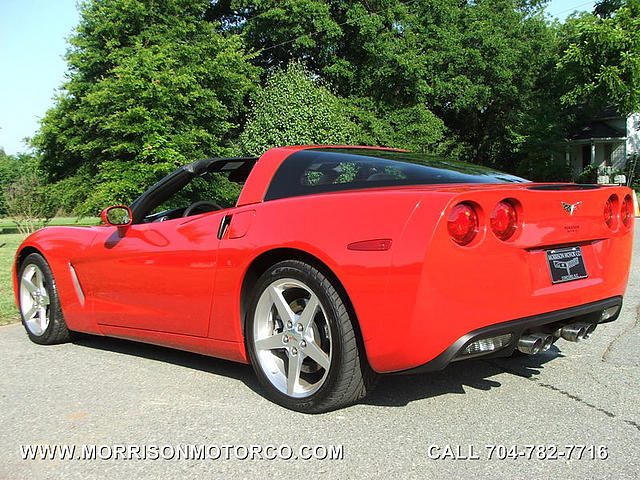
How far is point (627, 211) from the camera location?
3621 millimetres

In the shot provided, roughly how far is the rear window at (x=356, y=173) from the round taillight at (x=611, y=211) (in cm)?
52

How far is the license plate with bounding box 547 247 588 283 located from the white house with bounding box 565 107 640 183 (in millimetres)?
37889

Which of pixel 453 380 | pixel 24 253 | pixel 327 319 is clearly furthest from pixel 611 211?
pixel 24 253

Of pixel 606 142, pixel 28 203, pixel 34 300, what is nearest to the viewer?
pixel 34 300

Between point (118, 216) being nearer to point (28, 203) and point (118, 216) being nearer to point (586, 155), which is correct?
point (28, 203)

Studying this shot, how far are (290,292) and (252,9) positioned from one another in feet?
109

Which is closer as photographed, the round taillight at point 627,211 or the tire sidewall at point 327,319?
the tire sidewall at point 327,319

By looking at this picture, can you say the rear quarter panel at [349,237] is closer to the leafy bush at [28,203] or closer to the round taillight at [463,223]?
the round taillight at [463,223]

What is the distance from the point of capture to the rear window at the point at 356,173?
3.23 meters

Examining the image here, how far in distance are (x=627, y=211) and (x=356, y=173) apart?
163cm

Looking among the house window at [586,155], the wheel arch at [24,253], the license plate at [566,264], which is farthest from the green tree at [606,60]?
the wheel arch at [24,253]

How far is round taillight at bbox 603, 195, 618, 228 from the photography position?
349 centimetres

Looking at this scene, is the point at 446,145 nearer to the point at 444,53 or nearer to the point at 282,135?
the point at 444,53

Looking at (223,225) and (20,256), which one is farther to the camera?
(20,256)
